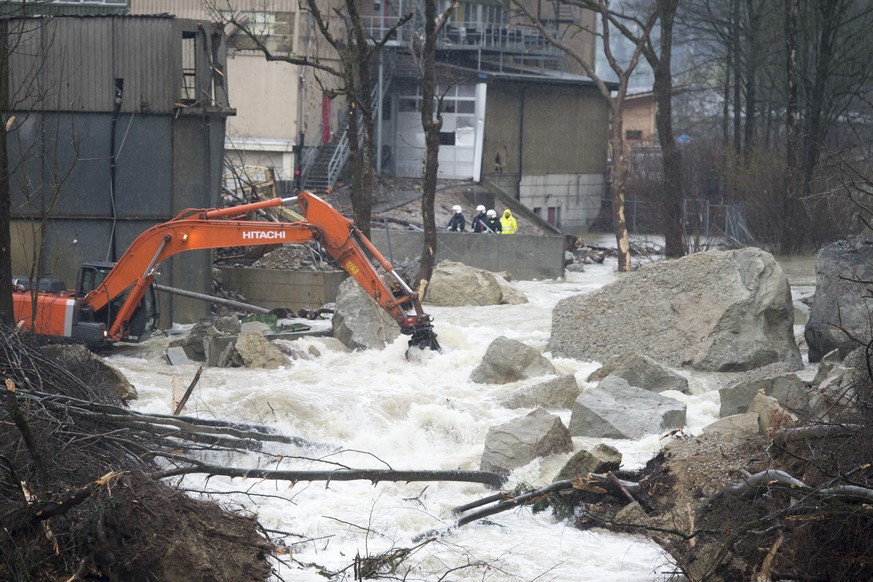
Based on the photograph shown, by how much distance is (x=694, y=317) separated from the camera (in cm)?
1677

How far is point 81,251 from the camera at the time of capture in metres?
19.9

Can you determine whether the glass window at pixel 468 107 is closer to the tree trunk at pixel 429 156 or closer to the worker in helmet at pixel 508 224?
the worker in helmet at pixel 508 224

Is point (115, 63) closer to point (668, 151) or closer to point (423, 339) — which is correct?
point (423, 339)

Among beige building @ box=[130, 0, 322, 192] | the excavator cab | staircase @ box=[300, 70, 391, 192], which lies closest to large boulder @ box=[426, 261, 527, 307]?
the excavator cab

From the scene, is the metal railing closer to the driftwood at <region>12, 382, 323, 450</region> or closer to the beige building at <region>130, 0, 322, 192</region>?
the beige building at <region>130, 0, 322, 192</region>

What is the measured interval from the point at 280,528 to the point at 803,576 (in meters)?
4.46

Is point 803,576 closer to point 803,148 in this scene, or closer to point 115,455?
point 115,455

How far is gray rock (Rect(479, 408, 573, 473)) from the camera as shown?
1085 cm

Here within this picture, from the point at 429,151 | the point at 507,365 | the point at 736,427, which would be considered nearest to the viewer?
the point at 736,427

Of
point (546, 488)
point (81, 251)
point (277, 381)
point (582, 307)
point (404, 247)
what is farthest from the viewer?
point (404, 247)

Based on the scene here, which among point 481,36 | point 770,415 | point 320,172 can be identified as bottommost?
point 770,415

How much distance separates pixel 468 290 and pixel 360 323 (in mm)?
6289

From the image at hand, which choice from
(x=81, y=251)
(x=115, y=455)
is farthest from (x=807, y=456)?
(x=81, y=251)

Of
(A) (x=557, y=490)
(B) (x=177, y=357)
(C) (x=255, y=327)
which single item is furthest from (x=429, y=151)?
(A) (x=557, y=490)
